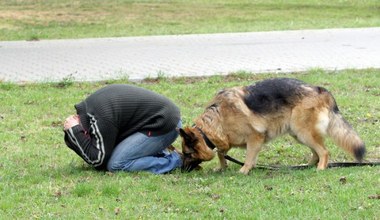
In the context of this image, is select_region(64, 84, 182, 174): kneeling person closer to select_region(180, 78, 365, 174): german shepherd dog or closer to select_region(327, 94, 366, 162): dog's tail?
select_region(180, 78, 365, 174): german shepherd dog

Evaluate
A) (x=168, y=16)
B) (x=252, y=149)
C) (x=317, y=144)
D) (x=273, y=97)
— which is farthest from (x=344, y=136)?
(x=168, y=16)

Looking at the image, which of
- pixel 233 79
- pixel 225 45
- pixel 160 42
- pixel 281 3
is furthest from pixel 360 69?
pixel 281 3

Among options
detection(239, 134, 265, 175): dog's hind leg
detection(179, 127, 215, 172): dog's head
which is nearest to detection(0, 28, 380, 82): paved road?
detection(179, 127, 215, 172): dog's head

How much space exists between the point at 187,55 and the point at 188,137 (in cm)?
784

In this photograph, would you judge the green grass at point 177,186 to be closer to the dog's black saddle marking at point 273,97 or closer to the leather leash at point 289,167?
the leather leash at point 289,167

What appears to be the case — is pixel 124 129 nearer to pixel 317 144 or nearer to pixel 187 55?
pixel 317 144

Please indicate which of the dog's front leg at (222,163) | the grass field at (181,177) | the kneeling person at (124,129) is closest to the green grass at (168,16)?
the grass field at (181,177)

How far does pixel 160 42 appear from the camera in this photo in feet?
54.9

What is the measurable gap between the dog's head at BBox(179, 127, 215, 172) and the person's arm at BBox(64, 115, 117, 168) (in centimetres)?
70

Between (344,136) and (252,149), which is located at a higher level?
(344,136)

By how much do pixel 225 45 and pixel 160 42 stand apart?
5.24 ft

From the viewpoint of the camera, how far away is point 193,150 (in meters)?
7.02

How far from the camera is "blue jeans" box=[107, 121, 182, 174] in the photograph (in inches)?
273

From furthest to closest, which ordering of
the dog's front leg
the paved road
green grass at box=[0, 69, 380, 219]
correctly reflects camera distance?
1. the paved road
2. the dog's front leg
3. green grass at box=[0, 69, 380, 219]
